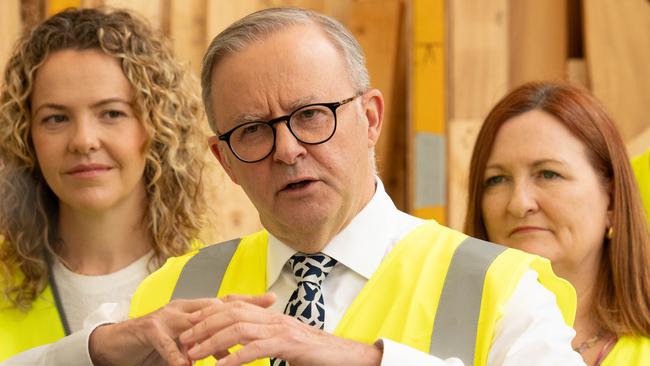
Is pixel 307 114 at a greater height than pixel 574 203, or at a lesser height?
greater

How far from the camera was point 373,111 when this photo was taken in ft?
6.71

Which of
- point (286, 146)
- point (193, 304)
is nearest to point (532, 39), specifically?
point (286, 146)

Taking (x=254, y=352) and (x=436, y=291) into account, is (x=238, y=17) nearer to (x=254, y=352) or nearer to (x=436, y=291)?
(x=436, y=291)

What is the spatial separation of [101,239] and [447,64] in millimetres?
2004

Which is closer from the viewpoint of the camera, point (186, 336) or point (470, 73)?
point (186, 336)

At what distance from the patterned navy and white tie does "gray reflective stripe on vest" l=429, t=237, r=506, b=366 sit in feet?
0.73

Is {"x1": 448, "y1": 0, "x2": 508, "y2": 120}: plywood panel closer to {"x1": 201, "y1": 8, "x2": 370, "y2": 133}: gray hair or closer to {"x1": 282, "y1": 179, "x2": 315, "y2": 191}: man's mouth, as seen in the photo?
{"x1": 201, "y1": 8, "x2": 370, "y2": 133}: gray hair

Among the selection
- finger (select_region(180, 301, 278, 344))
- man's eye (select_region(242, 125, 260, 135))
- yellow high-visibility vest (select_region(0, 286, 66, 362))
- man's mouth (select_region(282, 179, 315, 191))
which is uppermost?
man's eye (select_region(242, 125, 260, 135))

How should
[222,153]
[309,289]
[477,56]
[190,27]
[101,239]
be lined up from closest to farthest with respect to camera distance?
1. [309,289]
2. [222,153]
3. [101,239]
4. [190,27]
5. [477,56]

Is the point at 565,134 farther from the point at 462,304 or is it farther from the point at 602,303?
the point at 462,304

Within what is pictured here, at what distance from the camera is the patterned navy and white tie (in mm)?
1940

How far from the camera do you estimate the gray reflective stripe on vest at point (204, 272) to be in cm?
213

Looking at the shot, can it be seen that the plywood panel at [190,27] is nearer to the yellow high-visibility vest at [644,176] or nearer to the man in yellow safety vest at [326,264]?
the yellow high-visibility vest at [644,176]

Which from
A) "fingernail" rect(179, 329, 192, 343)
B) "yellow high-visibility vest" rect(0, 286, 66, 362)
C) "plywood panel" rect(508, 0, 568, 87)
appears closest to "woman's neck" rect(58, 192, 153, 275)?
"yellow high-visibility vest" rect(0, 286, 66, 362)
